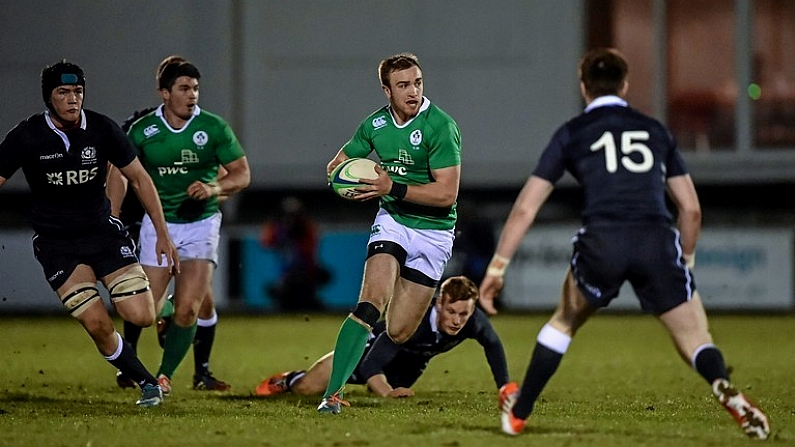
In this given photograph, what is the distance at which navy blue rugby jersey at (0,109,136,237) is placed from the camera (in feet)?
26.7

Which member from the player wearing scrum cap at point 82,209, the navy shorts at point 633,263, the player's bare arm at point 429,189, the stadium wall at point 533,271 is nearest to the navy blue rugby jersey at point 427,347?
the player's bare arm at point 429,189

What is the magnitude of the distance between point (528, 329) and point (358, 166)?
9266 mm

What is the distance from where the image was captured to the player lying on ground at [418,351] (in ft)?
28.4

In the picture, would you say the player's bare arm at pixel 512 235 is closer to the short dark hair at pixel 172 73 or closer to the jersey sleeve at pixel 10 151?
the jersey sleeve at pixel 10 151

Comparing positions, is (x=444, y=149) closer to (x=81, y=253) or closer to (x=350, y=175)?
(x=350, y=175)

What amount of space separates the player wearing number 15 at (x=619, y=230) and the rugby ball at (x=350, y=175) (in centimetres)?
145

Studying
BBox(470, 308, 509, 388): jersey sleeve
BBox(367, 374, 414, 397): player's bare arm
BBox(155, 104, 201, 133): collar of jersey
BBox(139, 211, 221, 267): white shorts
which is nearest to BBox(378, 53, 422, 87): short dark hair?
BBox(470, 308, 509, 388): jersey sleeve

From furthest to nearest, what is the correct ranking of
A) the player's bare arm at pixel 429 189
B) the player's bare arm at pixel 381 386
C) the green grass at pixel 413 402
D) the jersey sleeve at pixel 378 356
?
the player's bare arm at pixel 381 386 → the jersey sleeve at pixel 378 356 → the player's bare arm at pixel 429 189 → the green grass at pixel 413 402

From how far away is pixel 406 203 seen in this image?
8250mm

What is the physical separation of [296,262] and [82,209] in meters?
11.7

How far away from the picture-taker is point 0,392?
9.53 metres

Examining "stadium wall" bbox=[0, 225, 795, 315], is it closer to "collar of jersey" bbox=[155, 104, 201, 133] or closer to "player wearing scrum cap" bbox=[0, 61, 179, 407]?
"collar of jersey" bbox=[155, 104, 201, 133]

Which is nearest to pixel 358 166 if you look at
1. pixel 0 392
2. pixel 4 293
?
pixel 0 392

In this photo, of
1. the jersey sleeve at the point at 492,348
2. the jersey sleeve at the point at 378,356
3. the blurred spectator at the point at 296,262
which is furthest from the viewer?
the blurred spectator at the point at 296,262
